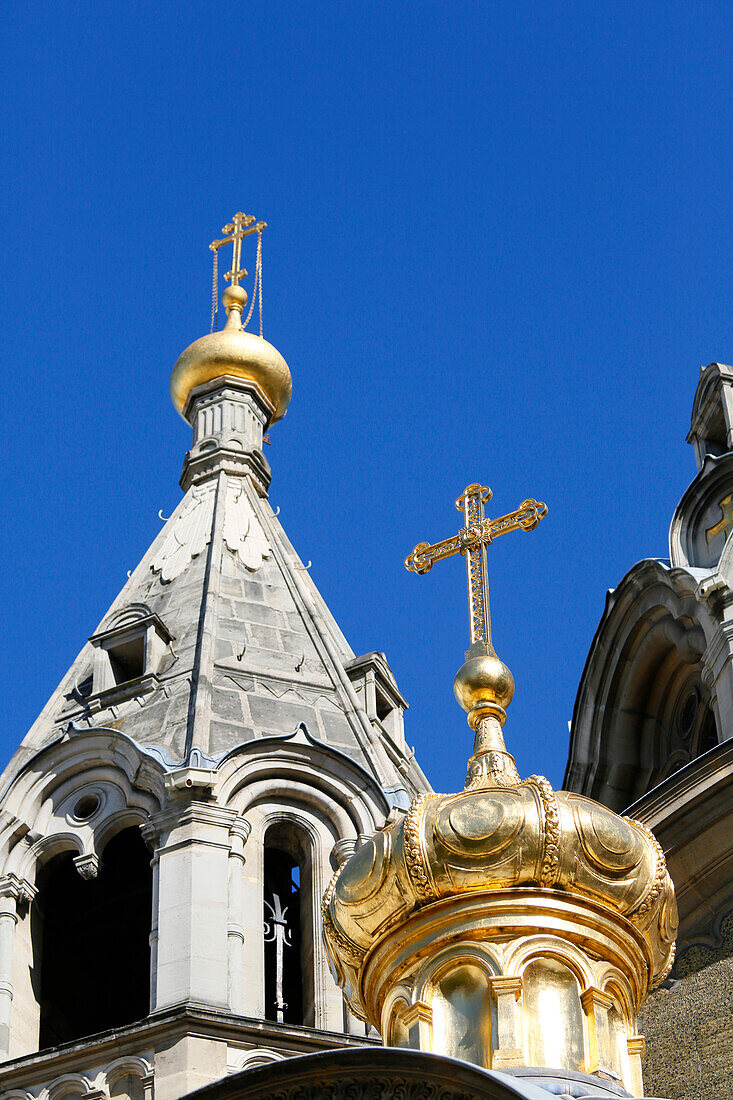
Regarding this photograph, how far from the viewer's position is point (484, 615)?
48.3 ft

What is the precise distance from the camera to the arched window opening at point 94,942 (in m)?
19.4

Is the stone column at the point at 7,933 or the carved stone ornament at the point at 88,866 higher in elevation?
the carved stone ornament at the point at 88,866

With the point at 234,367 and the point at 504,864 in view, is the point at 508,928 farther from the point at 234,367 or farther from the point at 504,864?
the point at 234,367

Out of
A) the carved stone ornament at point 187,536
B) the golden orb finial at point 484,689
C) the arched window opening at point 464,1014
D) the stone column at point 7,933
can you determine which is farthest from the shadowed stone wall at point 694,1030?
the carved stone ornament at point 187,536

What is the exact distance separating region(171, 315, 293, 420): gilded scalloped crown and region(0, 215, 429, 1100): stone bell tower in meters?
3.38

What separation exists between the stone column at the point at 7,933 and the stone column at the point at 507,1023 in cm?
633

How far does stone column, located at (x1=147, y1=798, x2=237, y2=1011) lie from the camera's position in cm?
1761

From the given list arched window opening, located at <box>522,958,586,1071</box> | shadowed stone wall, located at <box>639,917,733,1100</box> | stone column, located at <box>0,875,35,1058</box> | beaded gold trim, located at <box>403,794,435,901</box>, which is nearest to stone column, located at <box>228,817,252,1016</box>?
stone column, located at <box>0,875,35,1058</box>

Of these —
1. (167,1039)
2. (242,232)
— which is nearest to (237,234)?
(242,232)

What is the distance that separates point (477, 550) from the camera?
584 inches

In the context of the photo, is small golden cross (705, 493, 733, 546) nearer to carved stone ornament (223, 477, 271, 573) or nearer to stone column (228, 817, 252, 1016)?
stone column (228, 817, 252, 1016)

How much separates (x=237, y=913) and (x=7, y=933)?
169cm

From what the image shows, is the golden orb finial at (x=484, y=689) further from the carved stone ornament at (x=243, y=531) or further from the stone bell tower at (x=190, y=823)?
the carved stone ornament at (x=243, y=531)

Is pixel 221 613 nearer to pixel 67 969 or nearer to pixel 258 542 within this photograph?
pixel 258 542
